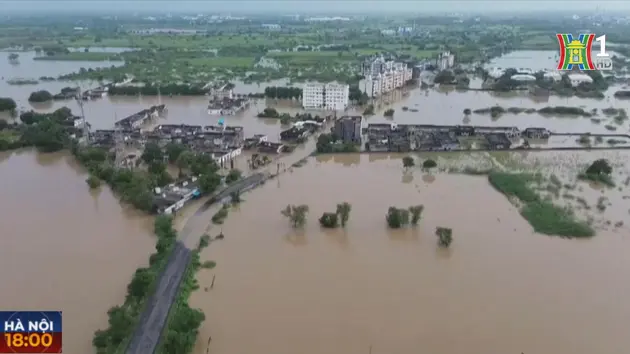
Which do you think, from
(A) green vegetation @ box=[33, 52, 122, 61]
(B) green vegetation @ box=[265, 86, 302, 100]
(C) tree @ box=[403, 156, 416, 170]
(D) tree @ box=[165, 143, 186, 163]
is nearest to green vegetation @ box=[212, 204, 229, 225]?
(D) tree @ box=[165, 143, 186, 163]

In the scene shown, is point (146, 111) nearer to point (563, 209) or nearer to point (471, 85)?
point (563, 209)

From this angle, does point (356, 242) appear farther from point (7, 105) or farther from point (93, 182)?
point (7, 105)

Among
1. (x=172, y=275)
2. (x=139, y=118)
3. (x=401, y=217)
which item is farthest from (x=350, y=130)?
(x=172, y=275)

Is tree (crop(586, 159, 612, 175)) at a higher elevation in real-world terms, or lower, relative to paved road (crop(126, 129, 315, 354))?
higher

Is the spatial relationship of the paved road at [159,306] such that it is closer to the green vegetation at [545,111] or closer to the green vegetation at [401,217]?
the green vegetation at [401,217]

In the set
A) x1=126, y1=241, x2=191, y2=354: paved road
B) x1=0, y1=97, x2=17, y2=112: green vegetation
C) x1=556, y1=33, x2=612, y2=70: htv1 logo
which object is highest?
x1=556, y1=33, x2=612, y2=70: htv1 logo

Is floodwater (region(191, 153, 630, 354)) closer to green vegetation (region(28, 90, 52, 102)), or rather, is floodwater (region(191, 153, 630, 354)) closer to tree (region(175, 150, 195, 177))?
tree (region(175, 150, 195, 177))

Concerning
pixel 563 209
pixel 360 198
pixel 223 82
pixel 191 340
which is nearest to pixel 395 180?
pixel 360 198

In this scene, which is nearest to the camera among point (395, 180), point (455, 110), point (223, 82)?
point (395, 180)
